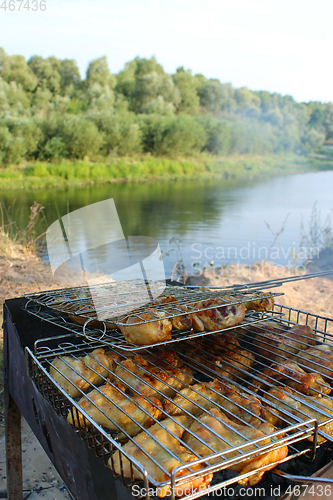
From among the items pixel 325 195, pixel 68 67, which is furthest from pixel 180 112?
pixel 325 195

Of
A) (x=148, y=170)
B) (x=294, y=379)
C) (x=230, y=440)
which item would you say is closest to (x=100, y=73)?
(x=148, y=170)

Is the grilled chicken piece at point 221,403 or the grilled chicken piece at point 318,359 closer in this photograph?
the grilled chicken piece at point 221,403

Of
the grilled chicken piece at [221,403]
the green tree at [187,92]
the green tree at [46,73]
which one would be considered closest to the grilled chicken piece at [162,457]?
the grilled chicken piece at [221,403]

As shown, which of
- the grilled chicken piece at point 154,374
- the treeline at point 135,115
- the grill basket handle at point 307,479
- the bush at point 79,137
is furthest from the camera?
the bush at point 79,137

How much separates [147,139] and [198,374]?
91.8 ft

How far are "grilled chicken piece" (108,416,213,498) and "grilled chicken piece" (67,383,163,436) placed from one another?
7 cm

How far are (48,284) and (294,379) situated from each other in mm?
3906

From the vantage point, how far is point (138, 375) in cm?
154

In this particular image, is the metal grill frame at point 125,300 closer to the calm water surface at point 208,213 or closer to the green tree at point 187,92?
the calm water surface at point 208,213

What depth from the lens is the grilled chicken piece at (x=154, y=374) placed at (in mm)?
1445

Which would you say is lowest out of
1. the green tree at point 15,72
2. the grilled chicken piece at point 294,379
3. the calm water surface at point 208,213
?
the calm water surface at point 208,213

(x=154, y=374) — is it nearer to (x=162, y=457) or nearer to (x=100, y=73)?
(x=162, y=457)

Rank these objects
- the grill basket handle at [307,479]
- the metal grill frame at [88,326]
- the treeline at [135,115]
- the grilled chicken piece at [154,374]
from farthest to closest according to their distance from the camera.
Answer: the treeline at [135,115], the metal grill frame at [88,326], the grilled chicken piece at [154,374], the grill basket handle at [307,479]

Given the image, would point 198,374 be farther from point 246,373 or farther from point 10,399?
point 10,399
